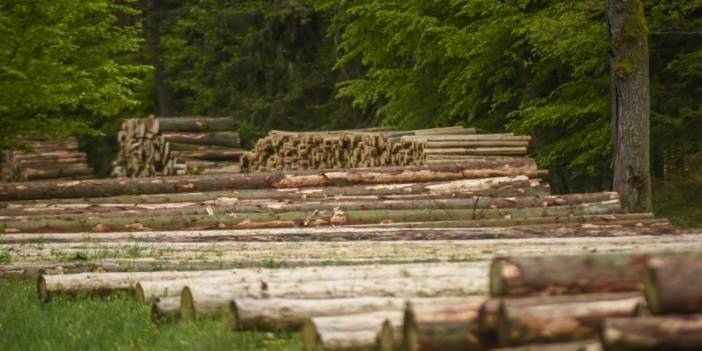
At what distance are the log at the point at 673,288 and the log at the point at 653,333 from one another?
0.16 ft

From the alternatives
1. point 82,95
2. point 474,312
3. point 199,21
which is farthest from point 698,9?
point 199,21

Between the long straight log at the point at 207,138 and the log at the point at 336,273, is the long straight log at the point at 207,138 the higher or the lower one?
the higher one

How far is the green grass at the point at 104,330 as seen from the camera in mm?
7840

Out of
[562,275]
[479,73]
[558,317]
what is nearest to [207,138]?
[479,73]

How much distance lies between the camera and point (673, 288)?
213 inches

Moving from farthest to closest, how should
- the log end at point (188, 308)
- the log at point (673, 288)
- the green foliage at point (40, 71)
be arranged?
1. the green foliage at point (40, 71)
2. the log end at point (188, 308)
3. the log at point (673, 288)

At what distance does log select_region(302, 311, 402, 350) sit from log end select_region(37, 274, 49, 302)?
4.06 metres

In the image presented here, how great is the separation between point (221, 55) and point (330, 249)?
1088 inches

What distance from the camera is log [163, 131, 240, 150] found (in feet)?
95.7

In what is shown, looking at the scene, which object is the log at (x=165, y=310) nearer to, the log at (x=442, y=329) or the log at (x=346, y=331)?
the log at (x=346, y=331)

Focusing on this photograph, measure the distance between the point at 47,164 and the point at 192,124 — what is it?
7.32 meters

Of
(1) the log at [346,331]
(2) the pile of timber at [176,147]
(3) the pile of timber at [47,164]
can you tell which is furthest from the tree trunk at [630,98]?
(3) the pile of timber at [47,164]

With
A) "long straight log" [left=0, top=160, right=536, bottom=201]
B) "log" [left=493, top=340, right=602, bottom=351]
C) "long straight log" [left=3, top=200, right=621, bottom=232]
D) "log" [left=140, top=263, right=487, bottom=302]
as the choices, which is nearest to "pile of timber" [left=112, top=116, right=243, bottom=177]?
"long straight log" [left=0, top=160, right=536, bottom=201]

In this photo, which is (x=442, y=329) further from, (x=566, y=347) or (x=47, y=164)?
(x=47, y=164)
